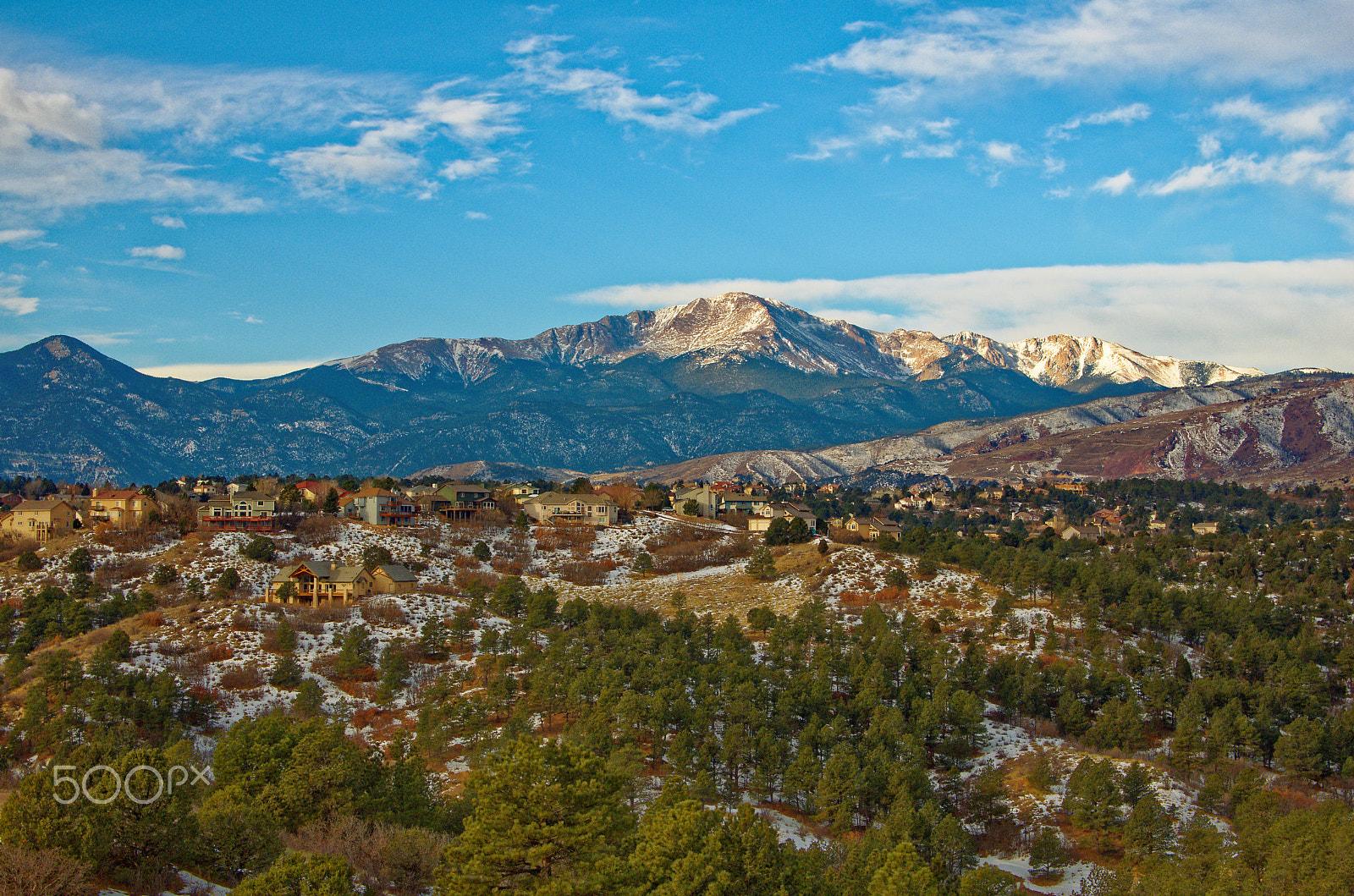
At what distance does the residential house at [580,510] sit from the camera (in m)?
142

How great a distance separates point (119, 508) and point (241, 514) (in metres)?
14.0

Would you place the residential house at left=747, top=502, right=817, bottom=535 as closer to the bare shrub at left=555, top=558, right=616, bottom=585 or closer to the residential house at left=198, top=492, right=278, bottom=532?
the bare shrub at left=555, top=558, right=616, bottom=585

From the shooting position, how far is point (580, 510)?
143 m

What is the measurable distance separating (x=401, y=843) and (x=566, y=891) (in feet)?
41.5

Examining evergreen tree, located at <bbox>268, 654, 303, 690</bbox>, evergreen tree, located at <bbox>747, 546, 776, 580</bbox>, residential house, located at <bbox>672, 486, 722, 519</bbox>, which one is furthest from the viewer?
residential house, located at <bbox>672, 486, 722, 519</bbox>

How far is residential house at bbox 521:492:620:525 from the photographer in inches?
5605

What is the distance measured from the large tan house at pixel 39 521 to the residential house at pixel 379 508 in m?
30.4

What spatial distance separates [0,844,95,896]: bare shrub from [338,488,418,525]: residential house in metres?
95.8

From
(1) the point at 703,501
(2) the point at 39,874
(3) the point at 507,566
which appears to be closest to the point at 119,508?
(3) the point at 507,566

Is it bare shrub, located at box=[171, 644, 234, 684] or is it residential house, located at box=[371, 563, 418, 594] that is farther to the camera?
residential house, located at box=[371, 563, 418, 594]

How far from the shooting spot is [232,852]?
38.8m

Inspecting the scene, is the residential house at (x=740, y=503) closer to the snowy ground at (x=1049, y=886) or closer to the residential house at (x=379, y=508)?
the residential house at (x=379, y=508)

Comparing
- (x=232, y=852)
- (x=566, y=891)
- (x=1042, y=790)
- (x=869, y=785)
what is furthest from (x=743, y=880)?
(x=1042, y=790)

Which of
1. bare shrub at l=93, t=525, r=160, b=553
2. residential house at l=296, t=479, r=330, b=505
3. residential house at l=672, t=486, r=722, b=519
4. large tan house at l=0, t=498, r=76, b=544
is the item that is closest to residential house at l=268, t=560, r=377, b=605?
bare shrub at l=93, t=525, r=160, b=553
